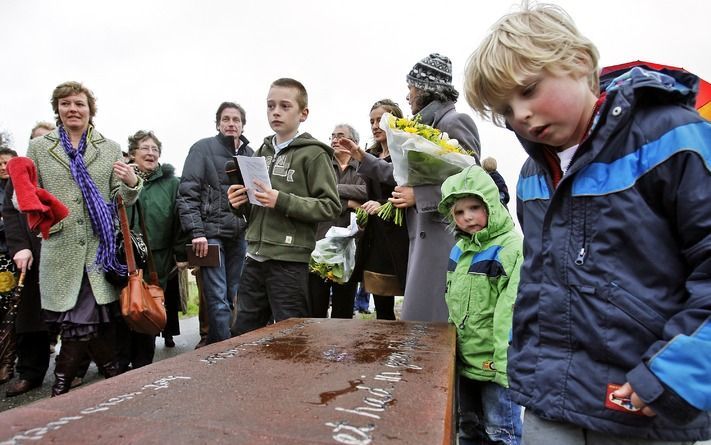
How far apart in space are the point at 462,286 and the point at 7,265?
145 inches

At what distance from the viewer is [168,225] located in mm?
4707

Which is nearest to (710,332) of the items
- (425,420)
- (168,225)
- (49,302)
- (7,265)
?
(425,420)

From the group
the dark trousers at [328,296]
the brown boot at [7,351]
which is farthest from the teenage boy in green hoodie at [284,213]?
the brown boot at [7,351]

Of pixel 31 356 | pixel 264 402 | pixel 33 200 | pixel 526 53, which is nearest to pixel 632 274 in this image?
pixel 526 53

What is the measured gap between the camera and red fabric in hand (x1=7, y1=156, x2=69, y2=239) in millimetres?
3113

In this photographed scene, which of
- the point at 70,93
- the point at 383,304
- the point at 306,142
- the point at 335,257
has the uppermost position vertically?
the point at 70,93

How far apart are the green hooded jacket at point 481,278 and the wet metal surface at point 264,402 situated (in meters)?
0.61

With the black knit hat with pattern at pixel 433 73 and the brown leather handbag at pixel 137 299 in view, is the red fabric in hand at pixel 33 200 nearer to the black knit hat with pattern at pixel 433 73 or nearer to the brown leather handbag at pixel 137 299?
the brown leather handbag at pixel 137 299

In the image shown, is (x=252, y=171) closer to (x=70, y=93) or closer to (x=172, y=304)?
(x=70, y=93)

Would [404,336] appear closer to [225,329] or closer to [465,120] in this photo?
[465,120]

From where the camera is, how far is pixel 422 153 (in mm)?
2750

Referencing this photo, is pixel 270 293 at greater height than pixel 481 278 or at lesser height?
lesser

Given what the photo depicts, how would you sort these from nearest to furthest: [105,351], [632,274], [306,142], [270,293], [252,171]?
[632,274], [252,171], [270,293], [306,142], [105,351]

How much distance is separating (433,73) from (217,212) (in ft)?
7.83
